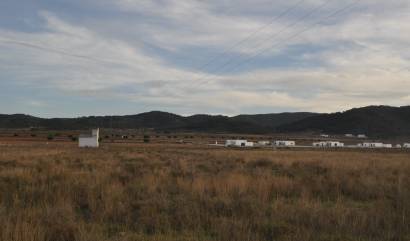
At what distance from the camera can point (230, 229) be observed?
8234mm

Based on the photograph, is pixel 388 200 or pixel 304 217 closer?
pixel 304 217

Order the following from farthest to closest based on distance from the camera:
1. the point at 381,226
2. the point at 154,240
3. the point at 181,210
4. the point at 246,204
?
the point at 246,204 < the point at 181,210 < the point at 381,226 < the point at 154,240

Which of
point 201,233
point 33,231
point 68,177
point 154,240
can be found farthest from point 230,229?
point 68,177

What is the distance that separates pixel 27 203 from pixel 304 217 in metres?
6.63

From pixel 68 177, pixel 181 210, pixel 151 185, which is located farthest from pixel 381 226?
pixel 68 177

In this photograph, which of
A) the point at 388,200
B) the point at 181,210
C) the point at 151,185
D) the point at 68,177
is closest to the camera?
the point at 181,210

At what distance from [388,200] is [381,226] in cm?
348

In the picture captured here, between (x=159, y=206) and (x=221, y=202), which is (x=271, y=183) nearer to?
(x=221, y=202)

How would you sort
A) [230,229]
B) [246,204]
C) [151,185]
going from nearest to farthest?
[230,229] < [246,204] < [151,185]

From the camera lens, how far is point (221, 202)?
1080 centimetres

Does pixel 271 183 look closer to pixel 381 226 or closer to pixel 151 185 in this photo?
pixel 151 185

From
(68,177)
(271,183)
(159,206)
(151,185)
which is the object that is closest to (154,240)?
(159,206)

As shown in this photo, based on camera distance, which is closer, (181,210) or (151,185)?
(181,210)

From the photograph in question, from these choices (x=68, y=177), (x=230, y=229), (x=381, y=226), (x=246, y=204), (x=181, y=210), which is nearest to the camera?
(x=230, y=229)
